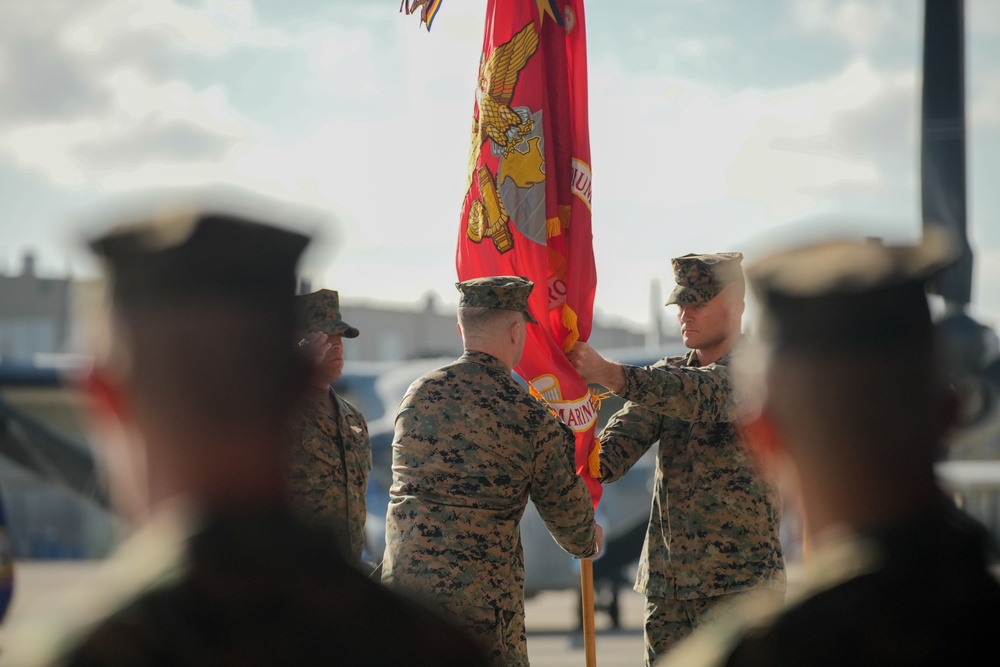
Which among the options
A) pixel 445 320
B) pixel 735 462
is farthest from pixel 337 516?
pixel 445 320

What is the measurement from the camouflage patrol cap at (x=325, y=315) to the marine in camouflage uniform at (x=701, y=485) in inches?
47.1

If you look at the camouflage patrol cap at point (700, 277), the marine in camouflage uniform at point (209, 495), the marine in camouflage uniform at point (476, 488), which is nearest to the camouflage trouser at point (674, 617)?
the marine in camouflage uniform at point (476, 488)

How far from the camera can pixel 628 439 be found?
14.4 ft

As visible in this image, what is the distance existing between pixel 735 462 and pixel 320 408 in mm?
1703

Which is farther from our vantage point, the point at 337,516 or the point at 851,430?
the point at 337,516

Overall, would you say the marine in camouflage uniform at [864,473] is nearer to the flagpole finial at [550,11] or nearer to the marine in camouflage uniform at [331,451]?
the marine in camouflage uniform at [331,451]

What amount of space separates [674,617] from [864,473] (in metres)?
3.01

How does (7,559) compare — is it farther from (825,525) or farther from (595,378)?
(825,525)

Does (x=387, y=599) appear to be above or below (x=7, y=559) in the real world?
above

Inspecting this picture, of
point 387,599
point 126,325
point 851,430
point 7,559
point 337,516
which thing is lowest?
point 7,559

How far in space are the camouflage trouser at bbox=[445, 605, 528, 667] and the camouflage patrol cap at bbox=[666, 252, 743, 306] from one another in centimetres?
140

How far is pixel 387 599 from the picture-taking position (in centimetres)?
119

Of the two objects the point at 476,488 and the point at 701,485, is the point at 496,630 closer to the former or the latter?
the point at 476,488

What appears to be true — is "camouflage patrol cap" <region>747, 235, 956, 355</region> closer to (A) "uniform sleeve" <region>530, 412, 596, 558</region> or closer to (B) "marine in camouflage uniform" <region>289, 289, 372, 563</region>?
(A) "uniform sleeve" <region>530, 412, 596, 558</region>
